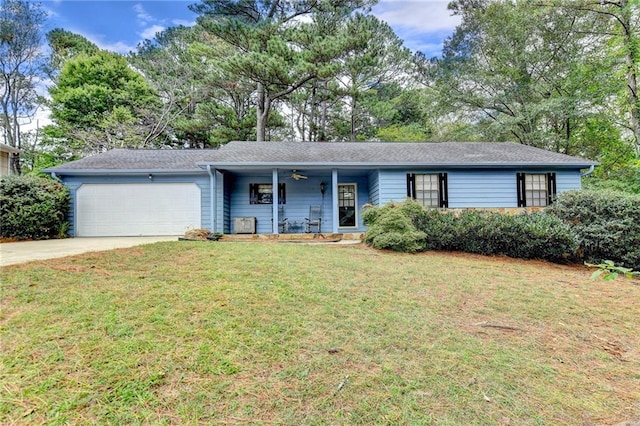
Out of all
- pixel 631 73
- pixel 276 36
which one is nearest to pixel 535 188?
pixel 631 73

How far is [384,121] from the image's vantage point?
20.3 meters

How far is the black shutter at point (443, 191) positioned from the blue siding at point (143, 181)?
7.67 metres

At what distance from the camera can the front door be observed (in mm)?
11461

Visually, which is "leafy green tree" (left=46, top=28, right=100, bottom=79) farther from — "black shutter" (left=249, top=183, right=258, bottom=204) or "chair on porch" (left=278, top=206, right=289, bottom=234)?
"chair on porch" (left=278, top=206, right=289, bottom=234)

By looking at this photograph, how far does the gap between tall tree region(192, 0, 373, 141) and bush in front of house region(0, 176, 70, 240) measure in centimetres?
779

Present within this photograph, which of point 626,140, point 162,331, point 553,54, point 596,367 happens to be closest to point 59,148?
point 162,331

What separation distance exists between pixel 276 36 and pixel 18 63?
15.5 meters

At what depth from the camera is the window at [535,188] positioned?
396 inches

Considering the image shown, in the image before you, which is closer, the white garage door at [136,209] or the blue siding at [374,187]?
the blue siding at [374,187]

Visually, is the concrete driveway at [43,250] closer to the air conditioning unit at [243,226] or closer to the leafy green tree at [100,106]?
the air conditioning unit at [243,226]

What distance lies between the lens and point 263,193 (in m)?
11.4

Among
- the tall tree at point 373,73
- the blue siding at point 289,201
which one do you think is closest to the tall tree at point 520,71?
the tall tree at point 373,73

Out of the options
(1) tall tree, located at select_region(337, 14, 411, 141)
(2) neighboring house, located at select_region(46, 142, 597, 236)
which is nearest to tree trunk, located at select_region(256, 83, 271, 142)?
(1) tall tree, located at select_region(337, 14, 411, 141)

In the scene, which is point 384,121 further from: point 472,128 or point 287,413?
point 287,413
